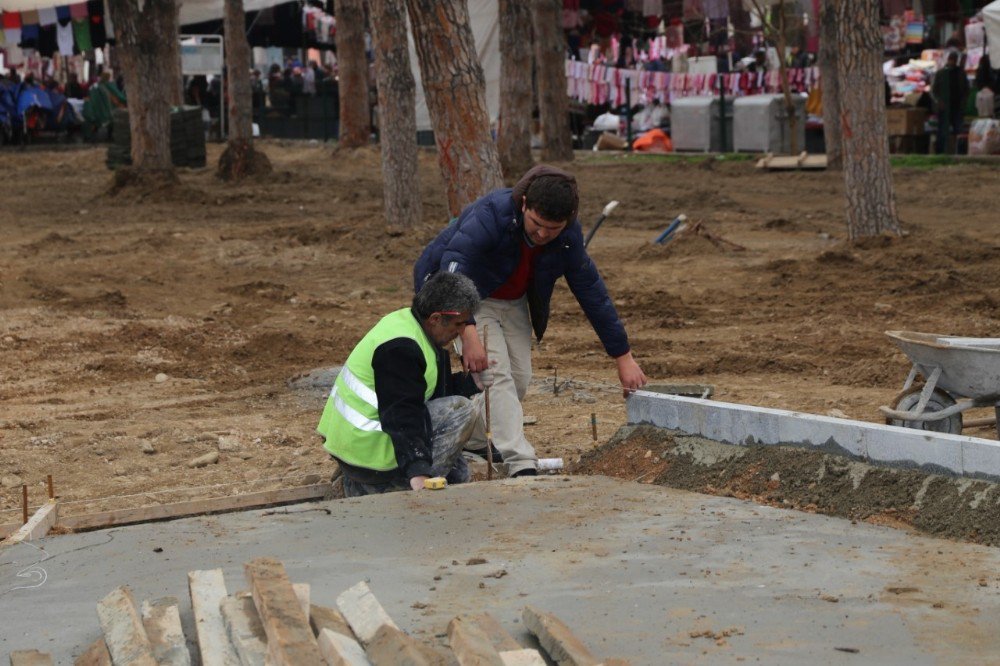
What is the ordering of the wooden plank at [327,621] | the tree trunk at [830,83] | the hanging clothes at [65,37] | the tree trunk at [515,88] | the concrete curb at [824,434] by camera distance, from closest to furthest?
1. the wooden plank at [327,621]
2. the concrete curb at [824,434]
3. the tree trunk at [830,83]
4. the tree trunk at [515,88]
5. the hanging clothes at [65,37]

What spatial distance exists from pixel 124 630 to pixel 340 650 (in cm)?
82

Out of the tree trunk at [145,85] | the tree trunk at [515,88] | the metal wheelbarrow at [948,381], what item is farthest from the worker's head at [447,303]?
the tree trunk at [515,88]

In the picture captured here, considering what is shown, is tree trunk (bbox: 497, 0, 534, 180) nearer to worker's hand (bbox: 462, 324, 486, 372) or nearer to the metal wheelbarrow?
the metal wheelbarrow

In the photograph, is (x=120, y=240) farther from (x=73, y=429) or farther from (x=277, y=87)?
(x=277, y=87)

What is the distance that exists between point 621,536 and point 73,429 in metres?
4.69

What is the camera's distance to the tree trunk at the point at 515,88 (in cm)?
2273

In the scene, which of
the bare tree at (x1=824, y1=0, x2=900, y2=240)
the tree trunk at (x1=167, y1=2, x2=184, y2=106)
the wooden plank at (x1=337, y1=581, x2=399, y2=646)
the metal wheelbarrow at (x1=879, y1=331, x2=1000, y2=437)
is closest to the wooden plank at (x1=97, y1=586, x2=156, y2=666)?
the wooden plank at (x1=337, y1=581, x2=399, y2=646)

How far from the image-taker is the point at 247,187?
24.0 m

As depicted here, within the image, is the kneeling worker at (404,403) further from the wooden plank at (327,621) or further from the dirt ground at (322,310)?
the wooden plank at (327,621)

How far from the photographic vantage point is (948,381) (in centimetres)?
723

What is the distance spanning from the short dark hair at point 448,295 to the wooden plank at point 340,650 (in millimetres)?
2191

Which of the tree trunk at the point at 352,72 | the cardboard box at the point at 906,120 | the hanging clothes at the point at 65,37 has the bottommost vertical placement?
the cardboard box at the point at 906,120

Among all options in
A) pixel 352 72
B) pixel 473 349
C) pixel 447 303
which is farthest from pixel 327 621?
pixel 352 72

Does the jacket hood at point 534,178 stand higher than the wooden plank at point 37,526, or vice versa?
the jacket hood at point 534,178
